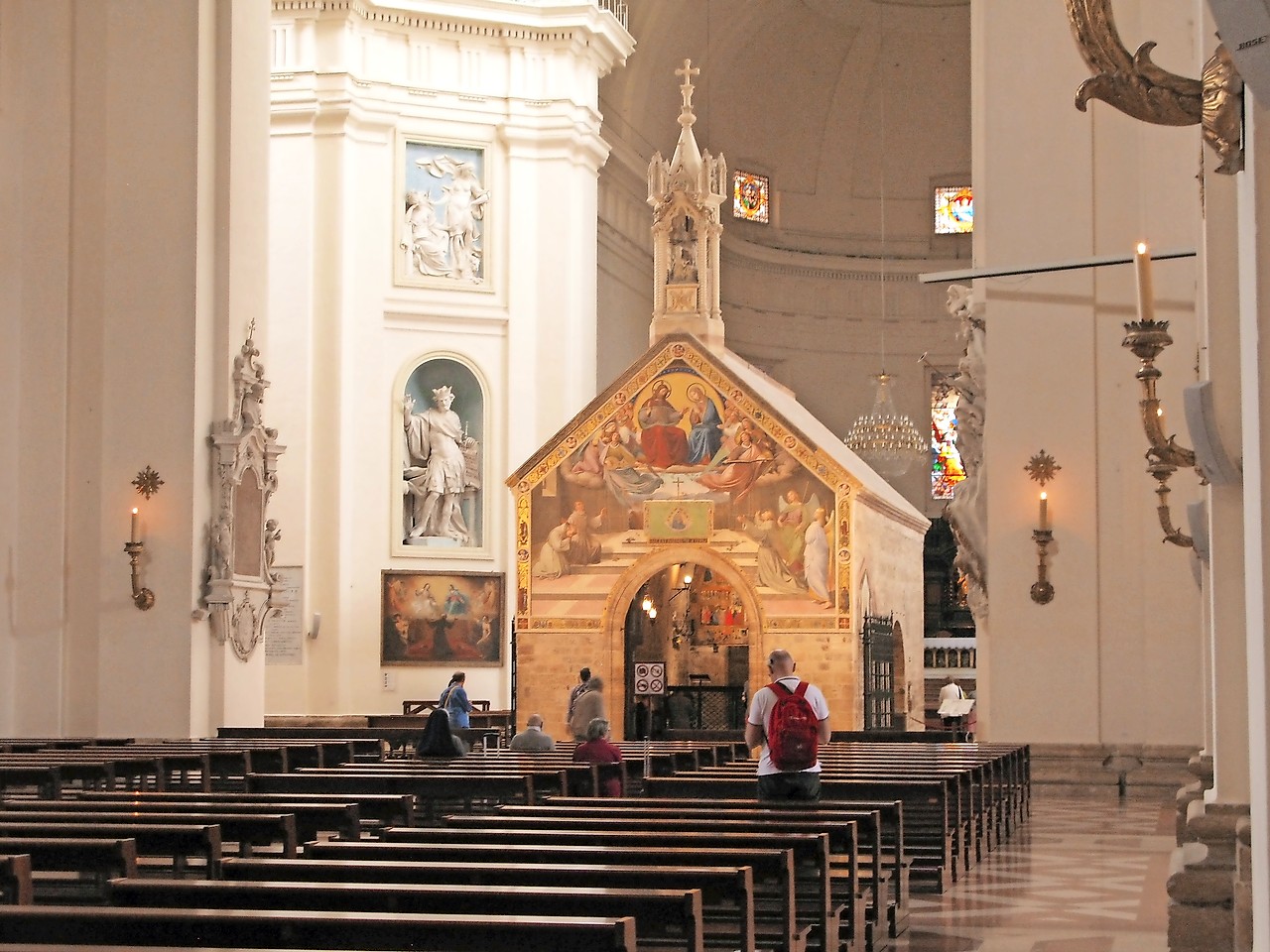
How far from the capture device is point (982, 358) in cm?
2023

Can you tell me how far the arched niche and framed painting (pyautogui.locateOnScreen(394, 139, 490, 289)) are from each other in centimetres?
151

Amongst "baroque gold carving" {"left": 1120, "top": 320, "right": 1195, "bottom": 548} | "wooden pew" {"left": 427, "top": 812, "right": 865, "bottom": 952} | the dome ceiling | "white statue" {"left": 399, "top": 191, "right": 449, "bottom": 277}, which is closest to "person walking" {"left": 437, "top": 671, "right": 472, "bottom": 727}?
"white statue" {"left": 399, "top": 191, "right": 449, "bottom": 277}

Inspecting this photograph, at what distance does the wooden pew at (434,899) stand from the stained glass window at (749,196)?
3638 cm

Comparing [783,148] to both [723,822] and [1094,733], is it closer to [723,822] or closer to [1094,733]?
[1094,733]

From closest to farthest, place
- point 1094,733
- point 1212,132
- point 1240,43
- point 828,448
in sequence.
→ point 1240,43
point 1212,132
point 1094,733
point 828,448

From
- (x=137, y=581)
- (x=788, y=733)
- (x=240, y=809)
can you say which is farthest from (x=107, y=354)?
(x=240, y=809)

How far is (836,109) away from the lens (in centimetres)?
4331

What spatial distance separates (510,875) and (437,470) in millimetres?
26679

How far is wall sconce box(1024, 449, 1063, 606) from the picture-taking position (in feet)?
63.6

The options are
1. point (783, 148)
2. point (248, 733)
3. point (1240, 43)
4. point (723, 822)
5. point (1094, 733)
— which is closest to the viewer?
point (1240, 43)

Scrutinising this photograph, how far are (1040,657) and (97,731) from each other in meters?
10.8

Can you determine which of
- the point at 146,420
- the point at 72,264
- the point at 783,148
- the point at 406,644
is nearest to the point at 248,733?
the point at 146,420

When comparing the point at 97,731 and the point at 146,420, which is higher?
the point at 146,420

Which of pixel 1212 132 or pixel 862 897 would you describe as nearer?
pixel 1212 132
